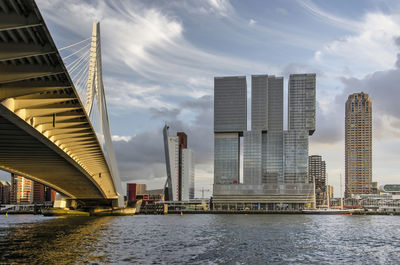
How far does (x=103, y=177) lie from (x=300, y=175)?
125 meters

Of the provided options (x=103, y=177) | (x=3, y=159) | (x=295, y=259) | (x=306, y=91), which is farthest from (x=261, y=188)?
(x=295, y=259)

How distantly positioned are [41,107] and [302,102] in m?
172

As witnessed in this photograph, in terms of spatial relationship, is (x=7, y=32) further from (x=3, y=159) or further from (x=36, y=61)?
(x=3, y=159)

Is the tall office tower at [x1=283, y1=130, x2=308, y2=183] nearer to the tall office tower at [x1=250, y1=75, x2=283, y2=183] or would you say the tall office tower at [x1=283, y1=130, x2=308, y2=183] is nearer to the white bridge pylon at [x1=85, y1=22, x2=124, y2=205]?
the tall office tower at [x1=250, y1=75, x2=283, y2=183]

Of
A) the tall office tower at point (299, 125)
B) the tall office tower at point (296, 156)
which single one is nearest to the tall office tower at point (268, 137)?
the tall office tower at point (296, 156)

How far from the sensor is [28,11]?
58.6ft

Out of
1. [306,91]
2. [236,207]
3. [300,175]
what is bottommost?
[236,207]

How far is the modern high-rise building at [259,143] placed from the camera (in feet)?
624

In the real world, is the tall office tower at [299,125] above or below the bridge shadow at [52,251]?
above

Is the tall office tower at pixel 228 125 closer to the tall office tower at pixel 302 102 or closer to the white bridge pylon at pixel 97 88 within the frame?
the tall office tower at pixel 302 102

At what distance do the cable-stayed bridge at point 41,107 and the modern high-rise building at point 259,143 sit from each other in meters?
120

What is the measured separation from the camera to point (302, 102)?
194 metres

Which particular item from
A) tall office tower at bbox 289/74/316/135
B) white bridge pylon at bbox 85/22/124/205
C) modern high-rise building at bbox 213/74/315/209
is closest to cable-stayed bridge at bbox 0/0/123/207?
white bridge pylon at bbox 85/22/124/205

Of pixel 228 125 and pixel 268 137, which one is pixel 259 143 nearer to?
pixel 268 137
